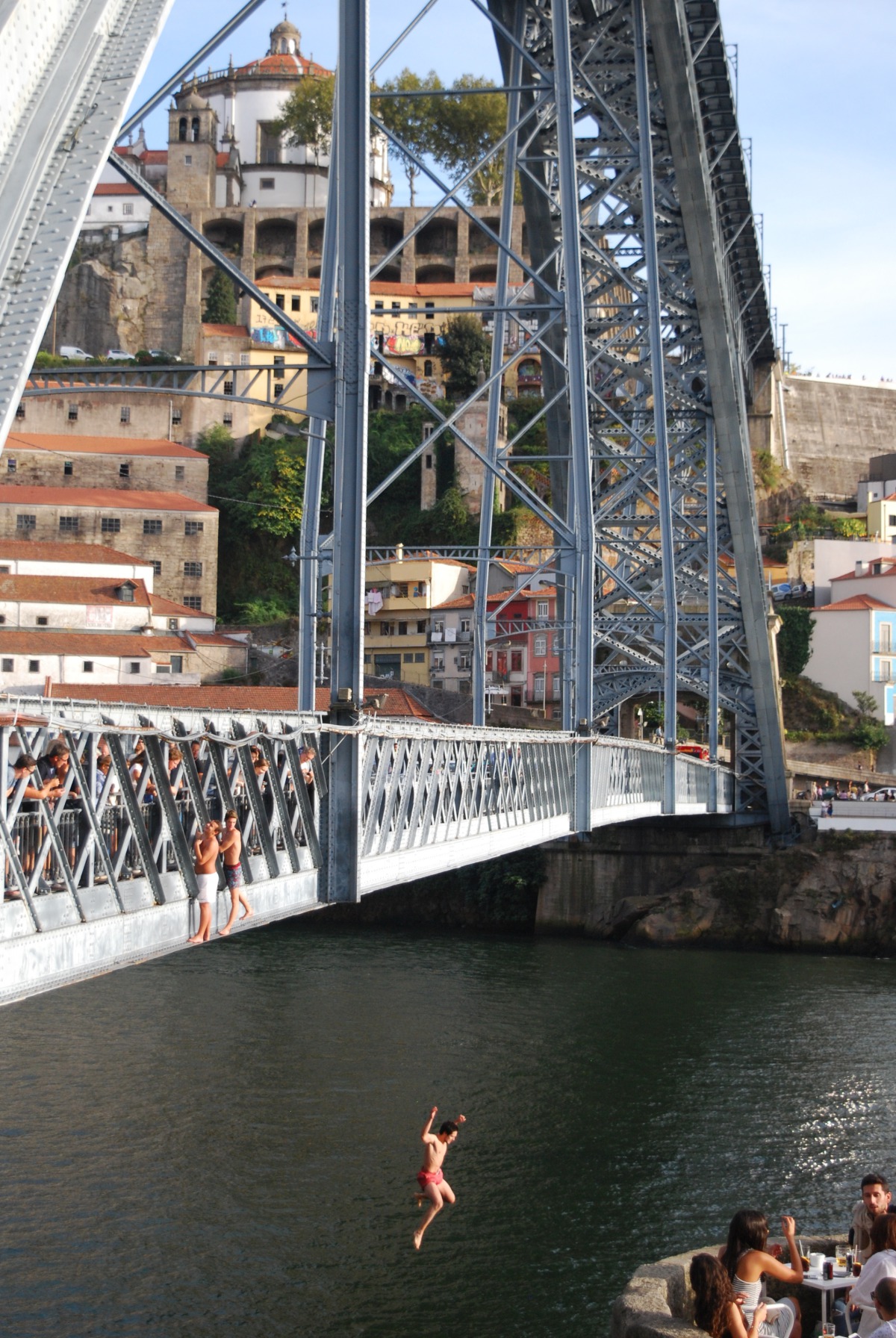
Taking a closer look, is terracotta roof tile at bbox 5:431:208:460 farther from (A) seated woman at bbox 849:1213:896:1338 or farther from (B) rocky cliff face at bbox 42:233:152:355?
(A) seated woman at bbox 849:1213:896:1338

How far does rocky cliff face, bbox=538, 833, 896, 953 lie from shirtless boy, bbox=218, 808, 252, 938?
107 feet

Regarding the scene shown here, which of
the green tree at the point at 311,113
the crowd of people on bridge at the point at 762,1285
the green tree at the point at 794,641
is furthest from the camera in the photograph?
the green tree at the point at 311,113

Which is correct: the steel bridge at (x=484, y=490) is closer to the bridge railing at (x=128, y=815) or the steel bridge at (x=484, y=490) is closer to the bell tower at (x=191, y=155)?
the bridge railing at (x=128, y=815)

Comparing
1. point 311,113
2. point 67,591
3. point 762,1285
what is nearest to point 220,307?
point 311,113

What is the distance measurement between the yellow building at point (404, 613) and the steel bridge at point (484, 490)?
20.7 metres

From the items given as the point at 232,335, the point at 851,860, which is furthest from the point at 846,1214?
the point at 232,335

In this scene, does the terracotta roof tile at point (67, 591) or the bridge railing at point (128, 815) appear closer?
the bridge railing at point (128, 815)

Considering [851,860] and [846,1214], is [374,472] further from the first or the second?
[846,1214]

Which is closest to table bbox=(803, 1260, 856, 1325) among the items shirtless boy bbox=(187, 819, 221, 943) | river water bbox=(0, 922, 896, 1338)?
river water bbox=(0, 922, 896, 1338)

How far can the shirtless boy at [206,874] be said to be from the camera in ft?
33.7

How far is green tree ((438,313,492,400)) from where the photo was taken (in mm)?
90125

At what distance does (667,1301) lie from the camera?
38.9ft

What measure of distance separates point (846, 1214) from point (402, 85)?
9053 cm

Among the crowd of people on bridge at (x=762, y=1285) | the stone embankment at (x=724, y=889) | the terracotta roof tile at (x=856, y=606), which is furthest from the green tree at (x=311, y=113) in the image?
the crowd of people on bridge at (x=762, y=1285)
